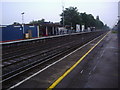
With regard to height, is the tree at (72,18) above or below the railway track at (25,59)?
above

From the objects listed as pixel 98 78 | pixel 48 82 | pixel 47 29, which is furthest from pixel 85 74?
pixel 47 29

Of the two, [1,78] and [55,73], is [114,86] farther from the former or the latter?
[1,78]

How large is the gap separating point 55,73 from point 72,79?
181 cm

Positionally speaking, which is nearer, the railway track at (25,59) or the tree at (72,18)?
the railway track at (25,59)

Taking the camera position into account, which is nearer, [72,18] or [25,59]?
[25,59]

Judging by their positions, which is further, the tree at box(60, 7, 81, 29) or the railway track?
the tree at box(60, 7, 81, 29)

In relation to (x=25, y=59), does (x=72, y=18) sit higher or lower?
higher

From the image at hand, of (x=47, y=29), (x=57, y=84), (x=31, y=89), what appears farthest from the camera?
(x=47, y=29)

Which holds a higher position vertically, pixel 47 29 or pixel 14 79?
pixel 47 29

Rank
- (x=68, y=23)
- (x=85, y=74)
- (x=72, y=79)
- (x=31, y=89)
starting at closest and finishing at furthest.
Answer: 1. (x=31, y=89)
2. (x=72, y=79)
3. (x=85, y=74)
4. (x=68, y=23)

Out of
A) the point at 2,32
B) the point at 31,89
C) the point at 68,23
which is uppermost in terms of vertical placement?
the point at 68,23

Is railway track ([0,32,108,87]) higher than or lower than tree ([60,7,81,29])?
lower

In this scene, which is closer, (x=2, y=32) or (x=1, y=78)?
(x=1, y=78)

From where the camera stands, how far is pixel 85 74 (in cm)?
1049
